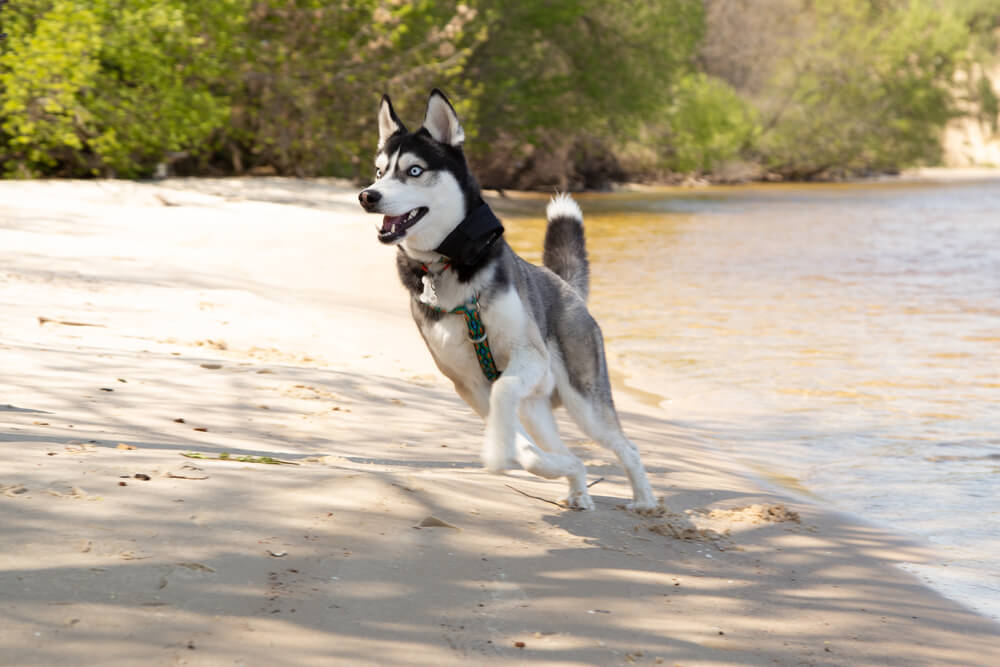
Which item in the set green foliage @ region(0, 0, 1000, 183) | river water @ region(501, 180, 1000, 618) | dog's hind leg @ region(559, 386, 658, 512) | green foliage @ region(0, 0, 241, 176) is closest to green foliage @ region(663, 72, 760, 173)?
green foliage @ region(0, 0, 1000, 183)

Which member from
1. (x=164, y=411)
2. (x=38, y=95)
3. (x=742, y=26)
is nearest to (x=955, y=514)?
(x=164, y=411)

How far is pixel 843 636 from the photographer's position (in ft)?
10.1

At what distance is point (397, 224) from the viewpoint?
393cm

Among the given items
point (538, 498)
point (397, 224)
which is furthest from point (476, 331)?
point (538, 498)

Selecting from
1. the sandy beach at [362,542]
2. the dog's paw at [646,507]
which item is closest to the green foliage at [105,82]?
the sandy beach at [362,542]

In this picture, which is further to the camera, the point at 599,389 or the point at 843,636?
the point at 599,389

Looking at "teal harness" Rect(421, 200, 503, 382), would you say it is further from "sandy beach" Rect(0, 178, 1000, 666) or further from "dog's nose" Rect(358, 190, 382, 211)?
"sandy beach" Rect(0, 178, 1000, 666)

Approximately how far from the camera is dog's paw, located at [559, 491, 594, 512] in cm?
407

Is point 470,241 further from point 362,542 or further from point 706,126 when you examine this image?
point 706,126

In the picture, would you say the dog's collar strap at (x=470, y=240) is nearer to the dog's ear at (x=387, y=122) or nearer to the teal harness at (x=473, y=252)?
the teal harness at (x=473, y=252)

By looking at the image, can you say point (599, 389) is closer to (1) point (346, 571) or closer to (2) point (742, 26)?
(1) point (346, 571)

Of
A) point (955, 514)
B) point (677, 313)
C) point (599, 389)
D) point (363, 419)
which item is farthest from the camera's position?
point (677, 313)

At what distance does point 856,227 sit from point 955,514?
64.1 ft

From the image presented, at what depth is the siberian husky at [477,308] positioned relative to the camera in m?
3.86
